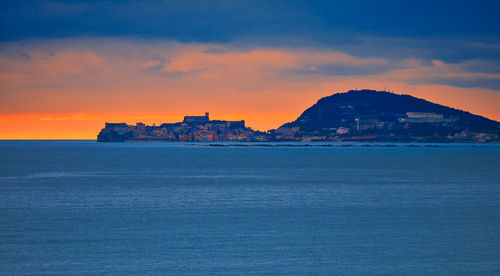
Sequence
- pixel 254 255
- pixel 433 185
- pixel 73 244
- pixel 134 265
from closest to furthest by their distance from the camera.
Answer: pixel 134 265 < pixel 254 255 < pixel 73 244 < pixel 433 185

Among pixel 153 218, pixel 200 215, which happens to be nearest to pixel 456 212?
pixel 200 215

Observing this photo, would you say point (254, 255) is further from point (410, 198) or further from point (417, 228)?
point (410, 198)

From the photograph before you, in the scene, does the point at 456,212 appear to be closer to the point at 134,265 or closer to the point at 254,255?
the point at 254,255

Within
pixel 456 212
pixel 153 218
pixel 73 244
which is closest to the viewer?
pixel 73 244

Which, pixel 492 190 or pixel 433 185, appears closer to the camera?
pixel 492 190

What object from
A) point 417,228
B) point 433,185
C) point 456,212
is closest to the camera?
point 417,228

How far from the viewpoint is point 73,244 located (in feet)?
86.4

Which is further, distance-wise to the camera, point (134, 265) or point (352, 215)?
point (352, 215)

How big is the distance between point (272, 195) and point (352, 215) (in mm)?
12487

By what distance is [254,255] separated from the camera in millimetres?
24375

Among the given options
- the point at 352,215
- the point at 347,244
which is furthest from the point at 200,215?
the point at 347,244

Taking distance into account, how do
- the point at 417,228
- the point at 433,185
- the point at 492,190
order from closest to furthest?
the point at 417,228 < the point at 492,190 < the point at 433,185

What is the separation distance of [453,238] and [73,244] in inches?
675

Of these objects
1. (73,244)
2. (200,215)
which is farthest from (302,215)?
(73,244)
